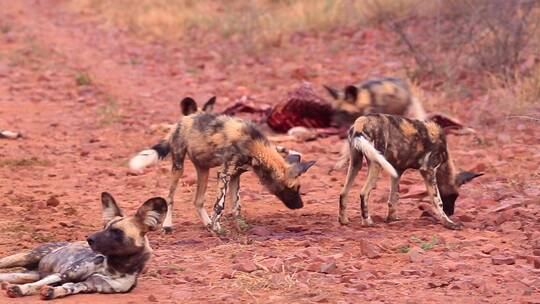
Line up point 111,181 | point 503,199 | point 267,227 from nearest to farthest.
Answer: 1. point 267,227
2. point 503,199
3. point 111,181

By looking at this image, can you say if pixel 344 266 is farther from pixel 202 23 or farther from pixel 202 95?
pixel 202 23

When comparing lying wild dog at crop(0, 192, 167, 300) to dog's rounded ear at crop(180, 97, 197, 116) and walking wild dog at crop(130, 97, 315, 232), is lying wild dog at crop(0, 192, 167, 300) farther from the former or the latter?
dog's rounded ear at crop(180, 97, 197, 116)

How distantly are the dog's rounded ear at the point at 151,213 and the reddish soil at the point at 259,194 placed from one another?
355mm

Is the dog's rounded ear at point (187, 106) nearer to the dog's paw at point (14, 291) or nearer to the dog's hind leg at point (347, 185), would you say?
the dog's hind leg at point (347, 185)

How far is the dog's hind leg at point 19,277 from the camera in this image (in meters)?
5.59

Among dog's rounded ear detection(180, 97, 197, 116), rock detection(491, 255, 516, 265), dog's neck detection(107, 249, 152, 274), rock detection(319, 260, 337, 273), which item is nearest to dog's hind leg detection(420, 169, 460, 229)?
rock detection(491, 255, 516, 265)

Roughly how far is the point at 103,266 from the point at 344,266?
1405 millimetres

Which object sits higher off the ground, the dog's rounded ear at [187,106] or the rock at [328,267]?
the dog's rounded ear at [187,106]

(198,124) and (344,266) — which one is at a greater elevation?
(198,124)

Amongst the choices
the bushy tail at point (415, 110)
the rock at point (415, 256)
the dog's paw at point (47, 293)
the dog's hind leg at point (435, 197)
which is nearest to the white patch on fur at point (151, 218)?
the dog's paw at point (47, 293)

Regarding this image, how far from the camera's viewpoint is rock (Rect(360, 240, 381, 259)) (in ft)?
20.4

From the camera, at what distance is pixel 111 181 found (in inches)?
352

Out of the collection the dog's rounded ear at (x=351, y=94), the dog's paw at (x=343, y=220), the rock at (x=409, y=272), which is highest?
the dog's rounded ear at (x=351, y=94)

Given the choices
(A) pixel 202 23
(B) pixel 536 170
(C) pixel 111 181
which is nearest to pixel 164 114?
(C) pixel 111 181
